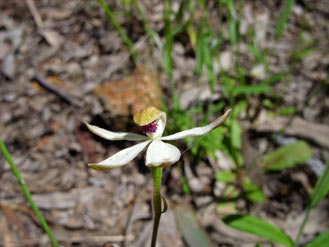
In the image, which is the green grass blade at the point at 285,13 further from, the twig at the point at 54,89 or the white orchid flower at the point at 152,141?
the twig at the point at 54,89

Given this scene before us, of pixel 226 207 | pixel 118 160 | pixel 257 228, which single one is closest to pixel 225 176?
pixel 226 207

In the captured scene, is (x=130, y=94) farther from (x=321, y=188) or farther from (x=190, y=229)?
(x=321, y=188)

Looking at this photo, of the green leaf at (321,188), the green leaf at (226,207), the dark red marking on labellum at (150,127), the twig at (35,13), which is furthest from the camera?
the twig at (35,13)

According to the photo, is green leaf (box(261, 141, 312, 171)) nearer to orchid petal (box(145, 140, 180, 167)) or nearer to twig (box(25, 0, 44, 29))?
orchid petal (box(145, 140, 180, 167))

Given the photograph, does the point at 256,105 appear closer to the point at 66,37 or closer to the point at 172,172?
the point at 172,172

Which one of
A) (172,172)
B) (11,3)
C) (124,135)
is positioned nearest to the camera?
(124,135)

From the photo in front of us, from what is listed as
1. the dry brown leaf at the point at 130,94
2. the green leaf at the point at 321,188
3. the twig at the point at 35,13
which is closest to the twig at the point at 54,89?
the dry brown leaf at the point at 130,94

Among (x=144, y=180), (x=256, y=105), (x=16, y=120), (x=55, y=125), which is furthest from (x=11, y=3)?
(x=256, y=105)
